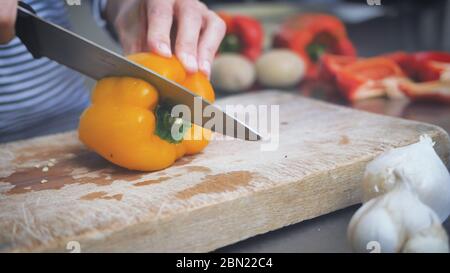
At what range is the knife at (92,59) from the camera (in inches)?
38.8

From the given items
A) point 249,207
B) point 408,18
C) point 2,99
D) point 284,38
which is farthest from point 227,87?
point 408,18

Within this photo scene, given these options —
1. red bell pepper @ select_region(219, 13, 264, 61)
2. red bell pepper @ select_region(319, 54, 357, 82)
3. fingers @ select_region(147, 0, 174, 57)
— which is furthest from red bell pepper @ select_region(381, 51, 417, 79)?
fingers @ select_region(147, 0, 174, 57)

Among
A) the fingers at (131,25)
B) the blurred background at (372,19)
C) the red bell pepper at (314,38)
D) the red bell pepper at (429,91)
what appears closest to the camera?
the fingers at (131,25)

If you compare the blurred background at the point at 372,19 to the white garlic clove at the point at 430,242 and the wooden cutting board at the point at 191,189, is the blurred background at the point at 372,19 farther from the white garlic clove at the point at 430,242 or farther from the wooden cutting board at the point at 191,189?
the white garlic clove at the point at 430,242

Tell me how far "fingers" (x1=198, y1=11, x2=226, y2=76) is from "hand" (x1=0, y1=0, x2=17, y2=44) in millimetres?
378

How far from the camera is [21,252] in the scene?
73 cm

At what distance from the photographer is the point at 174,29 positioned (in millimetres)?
1245

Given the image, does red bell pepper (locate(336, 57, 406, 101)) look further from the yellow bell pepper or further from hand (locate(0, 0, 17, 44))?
hand (locate(0, 0, 17, 44))

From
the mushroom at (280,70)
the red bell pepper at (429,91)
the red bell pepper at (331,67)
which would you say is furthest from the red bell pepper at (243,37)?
the red bell pepper at (429,91)

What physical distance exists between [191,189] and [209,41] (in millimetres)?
398

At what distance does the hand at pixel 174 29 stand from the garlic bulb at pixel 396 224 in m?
0.48

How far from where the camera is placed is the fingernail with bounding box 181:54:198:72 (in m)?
1.06

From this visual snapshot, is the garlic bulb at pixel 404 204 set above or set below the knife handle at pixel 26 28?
below
